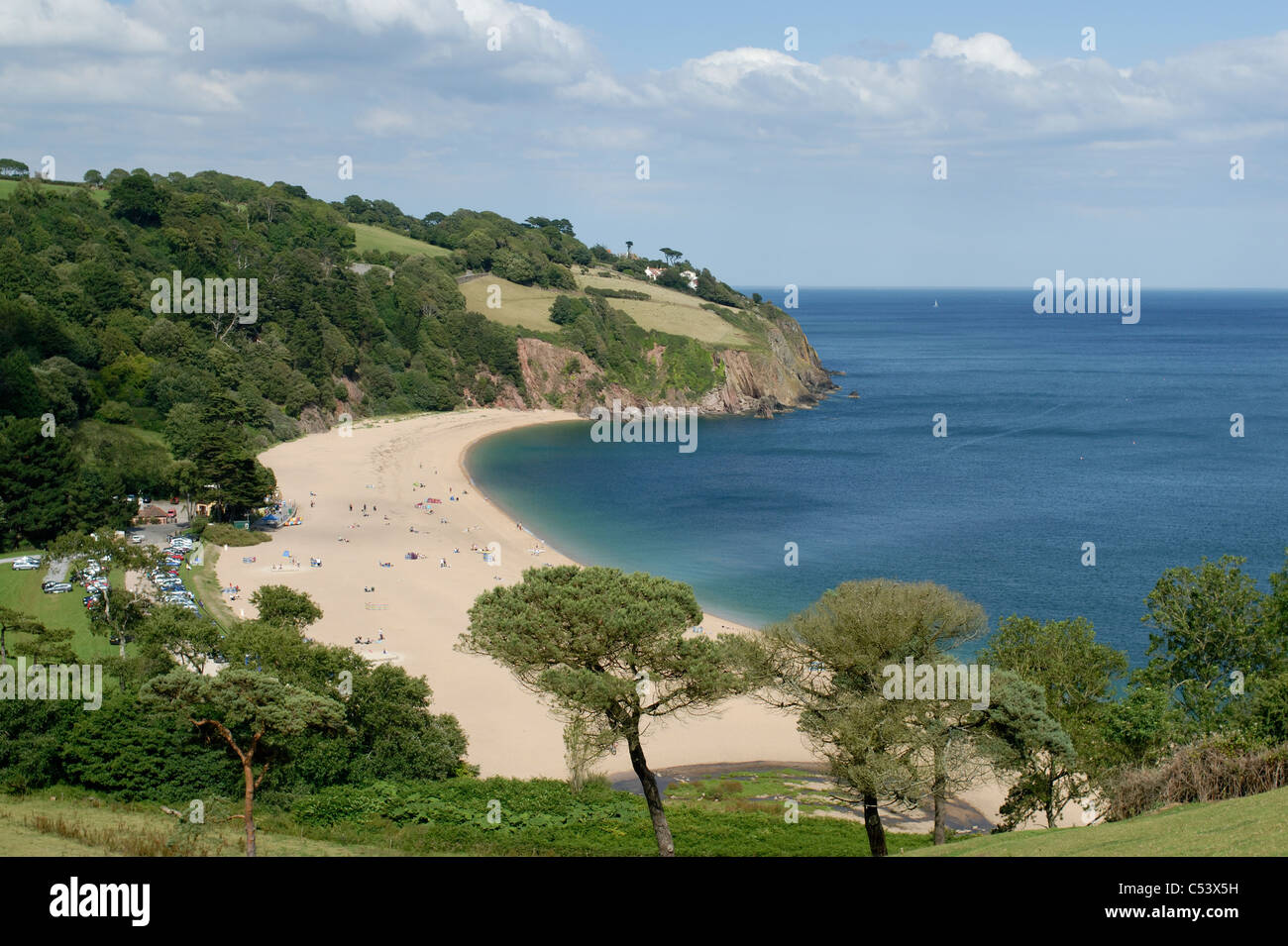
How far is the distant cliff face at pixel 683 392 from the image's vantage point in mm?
112250

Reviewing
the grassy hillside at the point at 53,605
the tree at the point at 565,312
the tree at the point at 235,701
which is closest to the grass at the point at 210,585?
the grassy hillside at the point at 53,605

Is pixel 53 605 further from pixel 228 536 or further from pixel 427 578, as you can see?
pixel 427 578

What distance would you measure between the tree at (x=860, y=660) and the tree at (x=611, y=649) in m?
1.20

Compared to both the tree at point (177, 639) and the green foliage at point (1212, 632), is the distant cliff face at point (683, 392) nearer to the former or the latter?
the tree at point (177, 639)

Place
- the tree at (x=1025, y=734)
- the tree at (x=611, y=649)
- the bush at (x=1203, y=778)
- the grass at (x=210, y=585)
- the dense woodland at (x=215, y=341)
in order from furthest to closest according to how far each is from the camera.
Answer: the dense woodland at (x=215, y=341) < the grass at (x=210, y=585) < the tree at (x=1025, y=734) < the tree at (x=611, y=649) < the bush at (x=1203, y=778)

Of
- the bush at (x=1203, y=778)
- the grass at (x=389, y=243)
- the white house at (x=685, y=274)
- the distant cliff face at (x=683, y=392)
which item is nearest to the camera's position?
the bush at (x=1203, y=778)

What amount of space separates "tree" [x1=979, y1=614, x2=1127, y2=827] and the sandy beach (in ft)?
12.4

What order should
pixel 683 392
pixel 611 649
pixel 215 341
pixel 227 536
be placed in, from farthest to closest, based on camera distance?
pixel 683 392
pixel 215 341
pixel 227 536
pixel 611 649

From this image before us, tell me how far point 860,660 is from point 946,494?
182ft

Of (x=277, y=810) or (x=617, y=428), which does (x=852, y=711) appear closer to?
(x=277, y=810)

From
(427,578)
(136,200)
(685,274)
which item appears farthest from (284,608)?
(685,274)

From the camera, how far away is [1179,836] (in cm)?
1193

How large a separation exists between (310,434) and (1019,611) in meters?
62.7

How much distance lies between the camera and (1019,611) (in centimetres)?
4519
